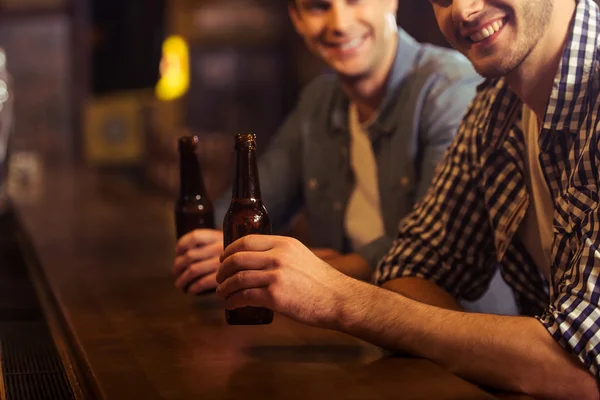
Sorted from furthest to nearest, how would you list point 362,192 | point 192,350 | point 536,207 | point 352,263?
point 362,192
point 352,263
point 536,207
point 192,350

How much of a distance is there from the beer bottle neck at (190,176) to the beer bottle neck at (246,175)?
26 centimetres

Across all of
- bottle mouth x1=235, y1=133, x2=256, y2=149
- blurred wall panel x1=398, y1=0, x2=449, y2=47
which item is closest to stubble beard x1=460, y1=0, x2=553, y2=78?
bottle mouth x1=235, y1=133, x2=256, y2=149

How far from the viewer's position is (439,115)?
1868 mm

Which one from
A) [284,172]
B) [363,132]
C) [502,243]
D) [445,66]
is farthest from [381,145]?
[502,243]

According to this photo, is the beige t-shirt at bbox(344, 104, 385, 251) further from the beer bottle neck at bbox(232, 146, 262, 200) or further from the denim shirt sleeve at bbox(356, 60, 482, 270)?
the beer bottle neck at bbox(232, 146, 262, 200)

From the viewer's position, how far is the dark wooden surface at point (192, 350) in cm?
98

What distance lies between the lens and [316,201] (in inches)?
87.4

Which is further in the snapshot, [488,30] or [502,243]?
[502,243]

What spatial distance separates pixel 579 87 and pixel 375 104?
86cm

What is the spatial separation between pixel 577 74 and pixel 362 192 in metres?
0.93

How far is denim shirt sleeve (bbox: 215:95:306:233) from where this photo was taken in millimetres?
2268

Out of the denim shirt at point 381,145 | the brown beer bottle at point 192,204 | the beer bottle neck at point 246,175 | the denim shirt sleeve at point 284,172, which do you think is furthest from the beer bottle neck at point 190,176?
the denim shirt sleeve at point 284,172

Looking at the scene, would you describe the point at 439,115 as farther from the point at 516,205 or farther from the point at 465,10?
the point at 465,10

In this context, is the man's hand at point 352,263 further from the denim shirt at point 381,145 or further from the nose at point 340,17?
the nose at point 340,17
